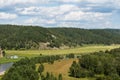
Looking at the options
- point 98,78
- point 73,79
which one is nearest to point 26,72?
point 73,79

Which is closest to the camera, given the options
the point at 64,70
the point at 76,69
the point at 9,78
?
the point at 9,78

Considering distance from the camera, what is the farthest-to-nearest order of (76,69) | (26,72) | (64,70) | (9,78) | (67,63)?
(67,63), (64,70), (76,69), (26,72), (9,78)

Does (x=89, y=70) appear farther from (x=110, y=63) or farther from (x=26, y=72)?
(x=26, y=72)

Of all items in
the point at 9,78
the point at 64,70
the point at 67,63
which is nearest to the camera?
the point at 9,78

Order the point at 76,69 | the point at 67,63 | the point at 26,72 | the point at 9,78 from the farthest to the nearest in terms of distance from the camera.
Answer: the point at 67,63 < the point at 76,69 < the point at 26,72 < the point at 9,78

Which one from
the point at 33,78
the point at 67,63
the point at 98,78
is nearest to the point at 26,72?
the point at 33,78

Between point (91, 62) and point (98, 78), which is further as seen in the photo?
point (91, 62)

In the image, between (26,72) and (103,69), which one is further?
(103,69)

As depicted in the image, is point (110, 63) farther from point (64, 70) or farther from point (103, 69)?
point (64, 70)
